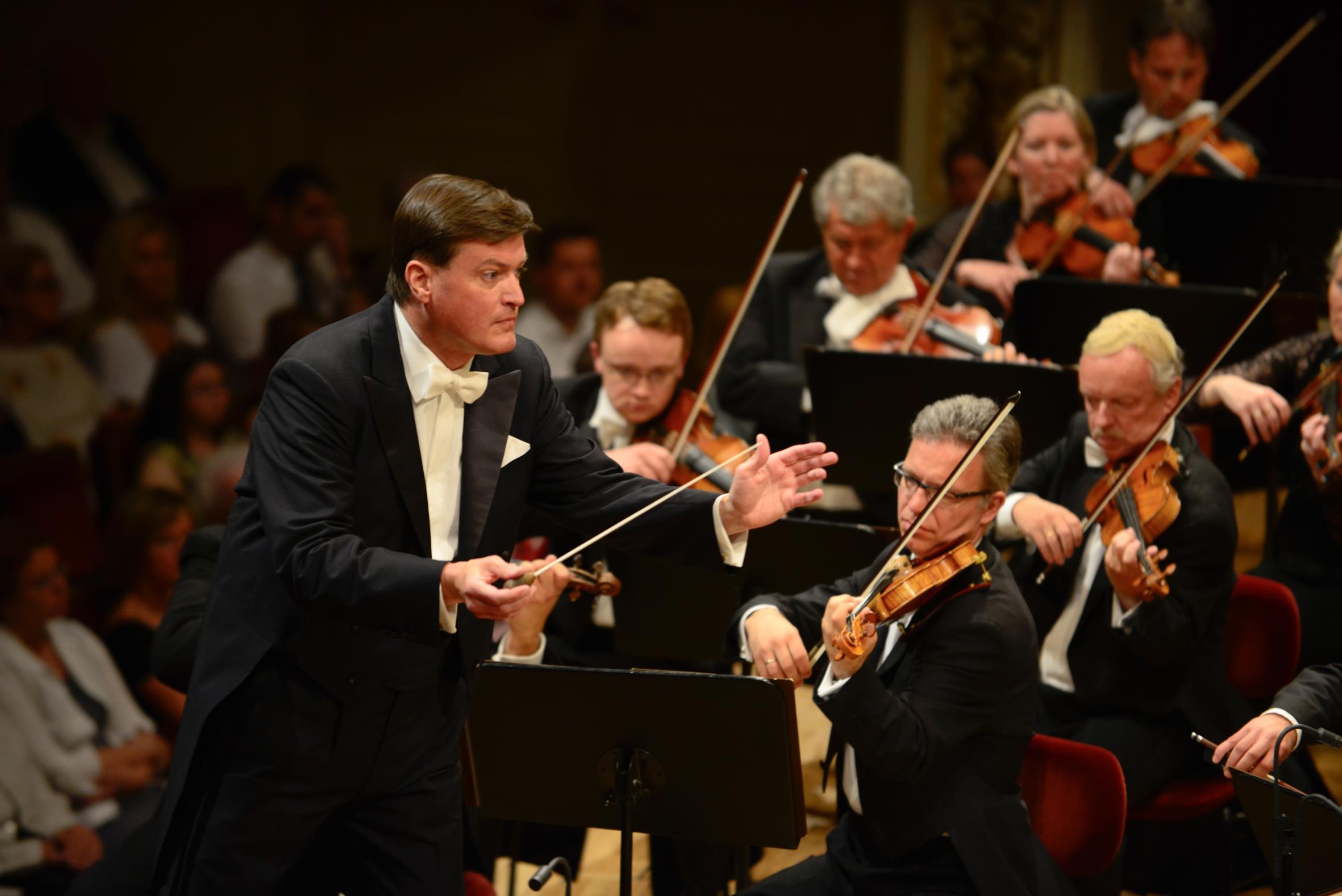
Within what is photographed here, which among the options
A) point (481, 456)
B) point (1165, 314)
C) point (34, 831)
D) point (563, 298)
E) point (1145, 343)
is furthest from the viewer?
point (563, 298)

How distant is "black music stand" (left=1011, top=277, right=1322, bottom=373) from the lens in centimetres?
327

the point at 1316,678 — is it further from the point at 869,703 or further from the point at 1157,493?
the point at 869,703

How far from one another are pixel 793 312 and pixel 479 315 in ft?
5.68

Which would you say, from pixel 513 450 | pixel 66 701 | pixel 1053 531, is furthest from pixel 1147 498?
pixel 66 701

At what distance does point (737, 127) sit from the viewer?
294 inches

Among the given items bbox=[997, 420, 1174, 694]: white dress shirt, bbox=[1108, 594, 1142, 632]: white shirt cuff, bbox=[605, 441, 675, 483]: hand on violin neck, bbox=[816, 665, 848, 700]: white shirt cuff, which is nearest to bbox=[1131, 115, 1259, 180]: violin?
bbox=[997, 420, 1174, 694]: white dress shirt

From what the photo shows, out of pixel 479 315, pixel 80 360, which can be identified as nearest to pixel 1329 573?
pixel 479 315

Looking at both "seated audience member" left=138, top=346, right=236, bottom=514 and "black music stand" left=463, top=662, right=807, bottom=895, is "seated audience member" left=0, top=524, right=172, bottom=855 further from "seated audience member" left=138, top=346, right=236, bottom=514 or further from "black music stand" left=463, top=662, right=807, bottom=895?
"black music stand" left=463, top=662, right=807, bottom=895

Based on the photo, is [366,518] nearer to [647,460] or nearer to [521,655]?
[521,655]

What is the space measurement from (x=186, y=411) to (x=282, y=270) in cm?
97

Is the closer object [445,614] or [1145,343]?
[445,614]

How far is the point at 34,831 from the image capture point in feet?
11.6

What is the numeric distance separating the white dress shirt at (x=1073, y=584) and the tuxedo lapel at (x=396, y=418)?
48.0 inches

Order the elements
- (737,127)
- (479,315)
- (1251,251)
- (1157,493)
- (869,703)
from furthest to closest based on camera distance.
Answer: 1. (737,127)
2. (1251,251)
3. (1157,493)
4. (869,703)
5. (479,315)
